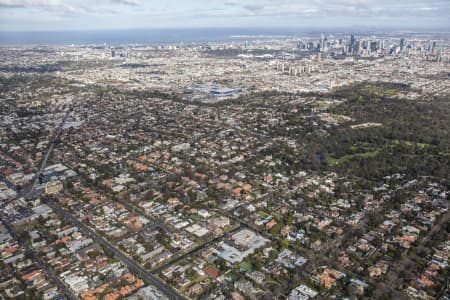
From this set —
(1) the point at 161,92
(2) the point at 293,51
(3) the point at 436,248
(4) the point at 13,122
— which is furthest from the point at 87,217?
(2) the point at 293,51

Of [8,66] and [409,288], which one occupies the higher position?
[8,66]

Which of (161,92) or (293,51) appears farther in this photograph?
(293,51)

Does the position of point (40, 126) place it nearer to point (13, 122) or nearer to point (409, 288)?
point (13, 122)

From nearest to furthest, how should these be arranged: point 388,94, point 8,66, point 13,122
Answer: point 13,122, point 388,94, point 8,66

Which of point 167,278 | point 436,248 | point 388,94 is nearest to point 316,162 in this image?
point 436,248

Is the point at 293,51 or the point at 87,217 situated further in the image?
the point at 293,51

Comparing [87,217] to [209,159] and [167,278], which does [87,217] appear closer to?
[167,278]

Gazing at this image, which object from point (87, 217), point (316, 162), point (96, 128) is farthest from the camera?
point (96, 128)
